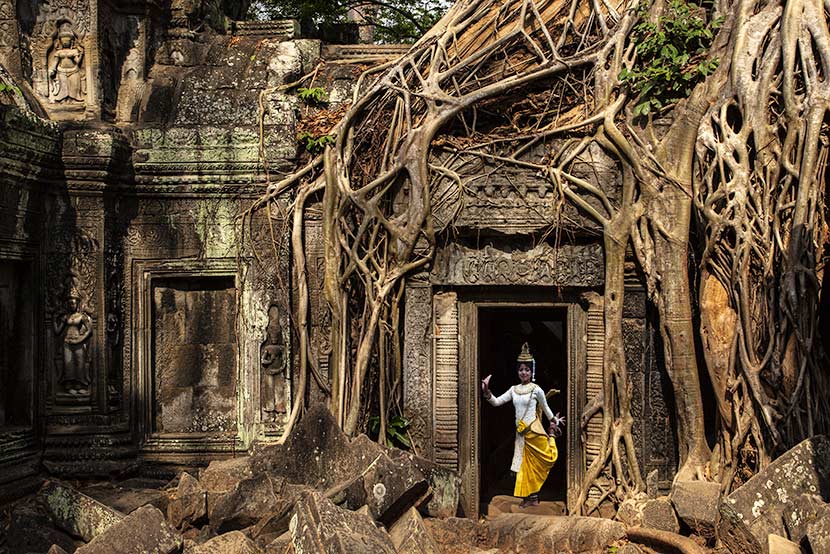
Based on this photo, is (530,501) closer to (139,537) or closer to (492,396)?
(492,396)

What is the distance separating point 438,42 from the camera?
7.34 meters

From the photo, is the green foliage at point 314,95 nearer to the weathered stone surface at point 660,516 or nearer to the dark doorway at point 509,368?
the dark doorway at point 509,368

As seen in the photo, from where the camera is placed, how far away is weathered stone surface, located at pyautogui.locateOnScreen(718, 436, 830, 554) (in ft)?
17.5

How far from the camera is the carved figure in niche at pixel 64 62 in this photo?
7453 mm

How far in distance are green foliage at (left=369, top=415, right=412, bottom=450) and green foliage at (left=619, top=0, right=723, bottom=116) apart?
2765 millimetres

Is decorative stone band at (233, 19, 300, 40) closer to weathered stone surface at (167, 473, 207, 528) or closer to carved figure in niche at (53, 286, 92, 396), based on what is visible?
carved figure in niche at (53, 286, 92, 396)

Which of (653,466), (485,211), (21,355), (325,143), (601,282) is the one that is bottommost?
(653,466)

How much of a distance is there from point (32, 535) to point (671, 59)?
5.06 m

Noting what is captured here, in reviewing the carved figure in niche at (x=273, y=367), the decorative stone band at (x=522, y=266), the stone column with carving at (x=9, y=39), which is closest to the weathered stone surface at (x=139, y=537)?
the carved figure in niche at (x=273, y=367)

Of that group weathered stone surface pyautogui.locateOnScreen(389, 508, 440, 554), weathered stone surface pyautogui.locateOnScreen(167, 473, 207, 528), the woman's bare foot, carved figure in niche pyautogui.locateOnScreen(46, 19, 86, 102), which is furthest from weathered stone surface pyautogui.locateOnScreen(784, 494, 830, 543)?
carved figure in niche pyautogui.locateOnScreen(46, 19, 86, 102)

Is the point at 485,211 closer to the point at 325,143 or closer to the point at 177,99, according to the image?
the point at 325,143

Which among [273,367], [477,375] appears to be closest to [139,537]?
[273,367]

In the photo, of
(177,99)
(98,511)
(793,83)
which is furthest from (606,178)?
(98,511)

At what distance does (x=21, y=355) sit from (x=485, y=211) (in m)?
3.50
